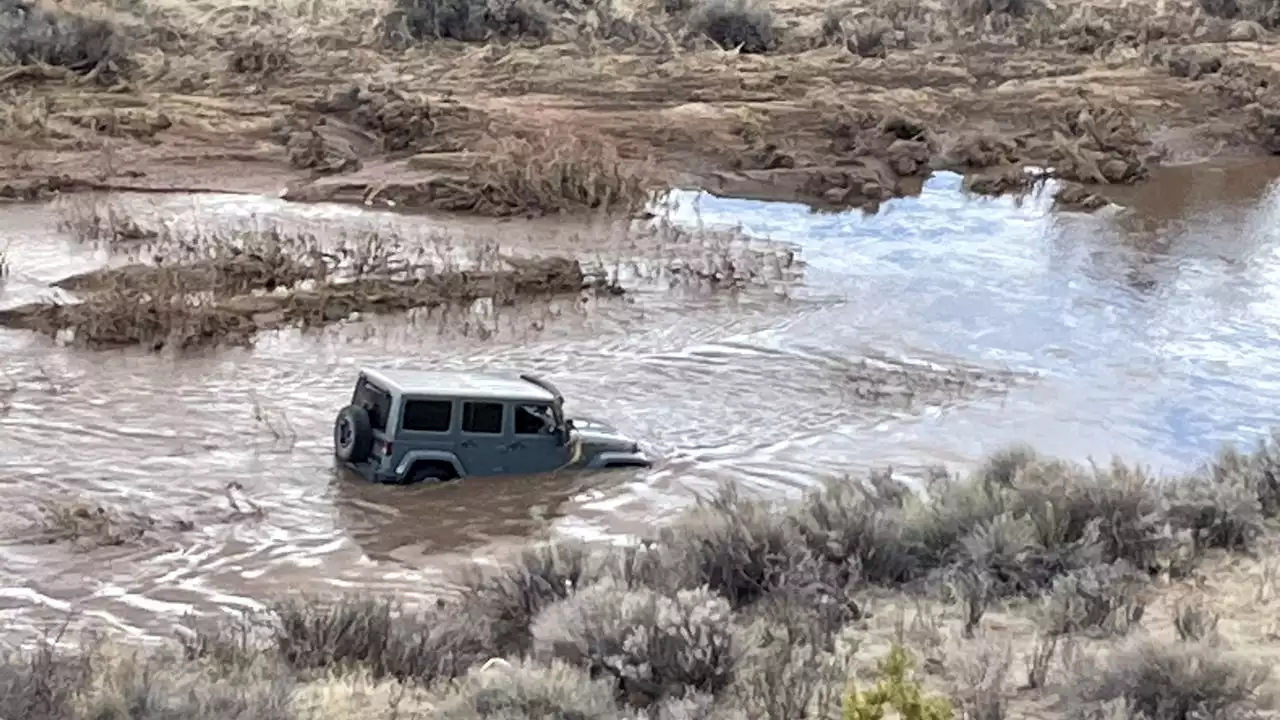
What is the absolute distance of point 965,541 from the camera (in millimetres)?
9320

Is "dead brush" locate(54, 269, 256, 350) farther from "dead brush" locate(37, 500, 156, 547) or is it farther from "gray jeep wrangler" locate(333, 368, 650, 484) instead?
"dead brush" locate(37, 500, 156, 547)

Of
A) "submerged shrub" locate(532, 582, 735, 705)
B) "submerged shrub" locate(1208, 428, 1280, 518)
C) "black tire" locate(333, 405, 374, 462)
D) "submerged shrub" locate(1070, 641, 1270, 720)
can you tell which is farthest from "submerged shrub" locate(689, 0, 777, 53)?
"submerged shrub" locate(1070, 641, 1270, 720)

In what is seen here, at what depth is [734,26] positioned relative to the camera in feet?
114

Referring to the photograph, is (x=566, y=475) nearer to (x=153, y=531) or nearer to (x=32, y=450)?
(x=153, y=531)

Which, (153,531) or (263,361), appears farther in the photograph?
(263,361)

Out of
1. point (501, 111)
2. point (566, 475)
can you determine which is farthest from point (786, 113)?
point (566, 475)

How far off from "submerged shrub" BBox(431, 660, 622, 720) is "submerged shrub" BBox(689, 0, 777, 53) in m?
28.6

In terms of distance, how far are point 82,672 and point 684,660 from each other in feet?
8.32

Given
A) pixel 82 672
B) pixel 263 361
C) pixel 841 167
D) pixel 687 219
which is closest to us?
pixel 82 672

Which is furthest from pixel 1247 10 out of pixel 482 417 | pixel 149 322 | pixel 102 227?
pixel 482 417

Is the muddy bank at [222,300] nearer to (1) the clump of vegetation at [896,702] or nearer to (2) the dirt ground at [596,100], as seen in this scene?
(2) the dirt ground at [596,100]

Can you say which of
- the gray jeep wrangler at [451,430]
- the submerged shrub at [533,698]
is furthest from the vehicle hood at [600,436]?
the submerged shrub at [533,698]

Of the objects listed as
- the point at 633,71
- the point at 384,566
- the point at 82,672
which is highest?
the point at 633,71

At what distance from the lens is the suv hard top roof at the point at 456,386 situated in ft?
40.7
